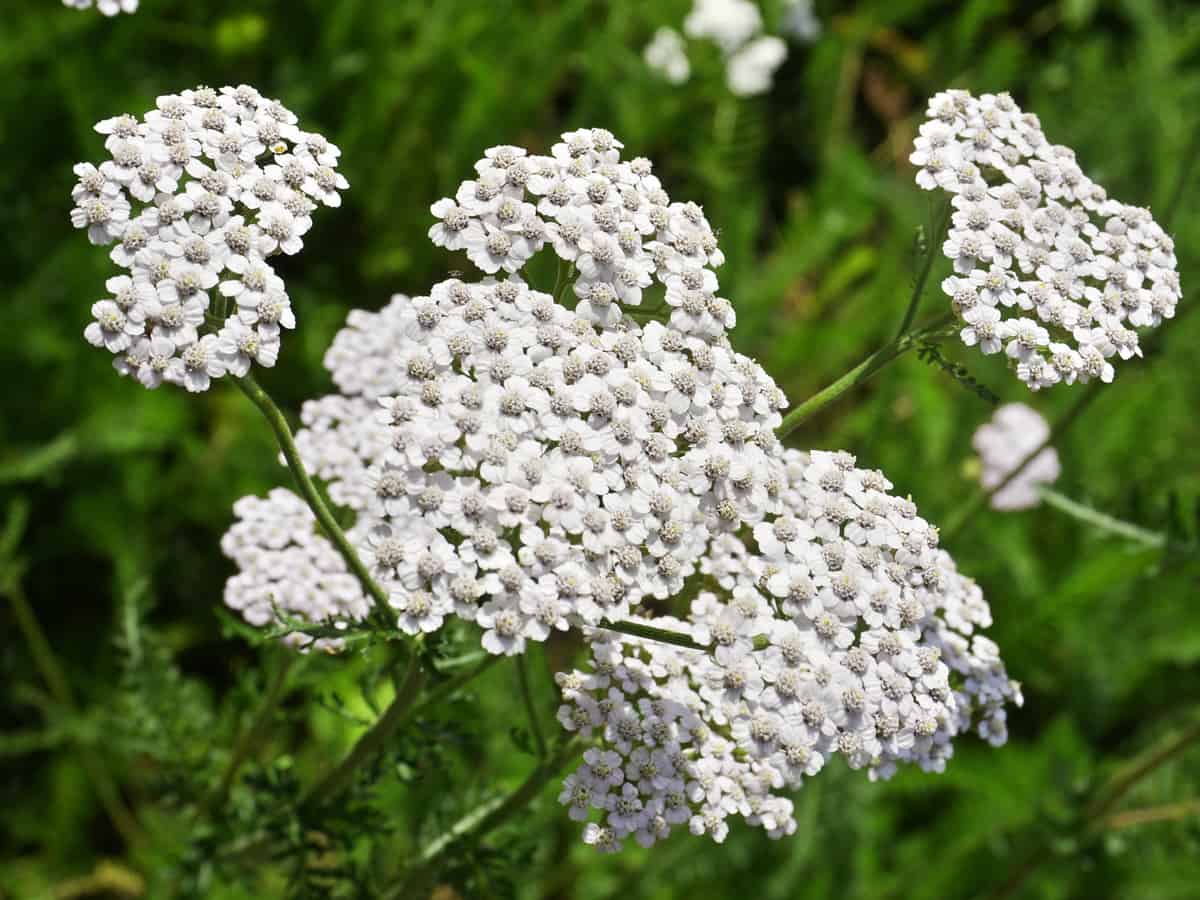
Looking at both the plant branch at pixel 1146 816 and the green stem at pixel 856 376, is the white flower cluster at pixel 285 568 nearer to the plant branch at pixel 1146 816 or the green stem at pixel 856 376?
the green stem at pixel 856 376

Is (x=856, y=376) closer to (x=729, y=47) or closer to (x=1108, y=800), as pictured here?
(x=1108, y=800)

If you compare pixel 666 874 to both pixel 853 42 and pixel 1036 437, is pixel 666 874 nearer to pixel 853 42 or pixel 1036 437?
pixel 1036 437

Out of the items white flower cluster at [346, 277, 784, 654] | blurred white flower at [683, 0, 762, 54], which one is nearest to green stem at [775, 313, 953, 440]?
white flower cluster at [346, 277, 784, 654]

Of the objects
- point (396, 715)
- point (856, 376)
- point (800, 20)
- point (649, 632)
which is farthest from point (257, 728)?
point (800, 20)

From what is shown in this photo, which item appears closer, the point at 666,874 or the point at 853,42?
the point at 666,874

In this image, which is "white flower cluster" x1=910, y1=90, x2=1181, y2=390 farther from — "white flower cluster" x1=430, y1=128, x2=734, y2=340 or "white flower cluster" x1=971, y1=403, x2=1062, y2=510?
"white flower cluster" x1=971, y1=403, x2=1062, y2=510

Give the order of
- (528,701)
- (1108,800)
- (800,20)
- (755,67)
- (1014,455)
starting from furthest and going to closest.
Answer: (800,20), (755,67), (1014,455), (1108,800), (528,701)

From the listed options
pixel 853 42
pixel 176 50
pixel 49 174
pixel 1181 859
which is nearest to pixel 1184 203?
pixel 853 42
